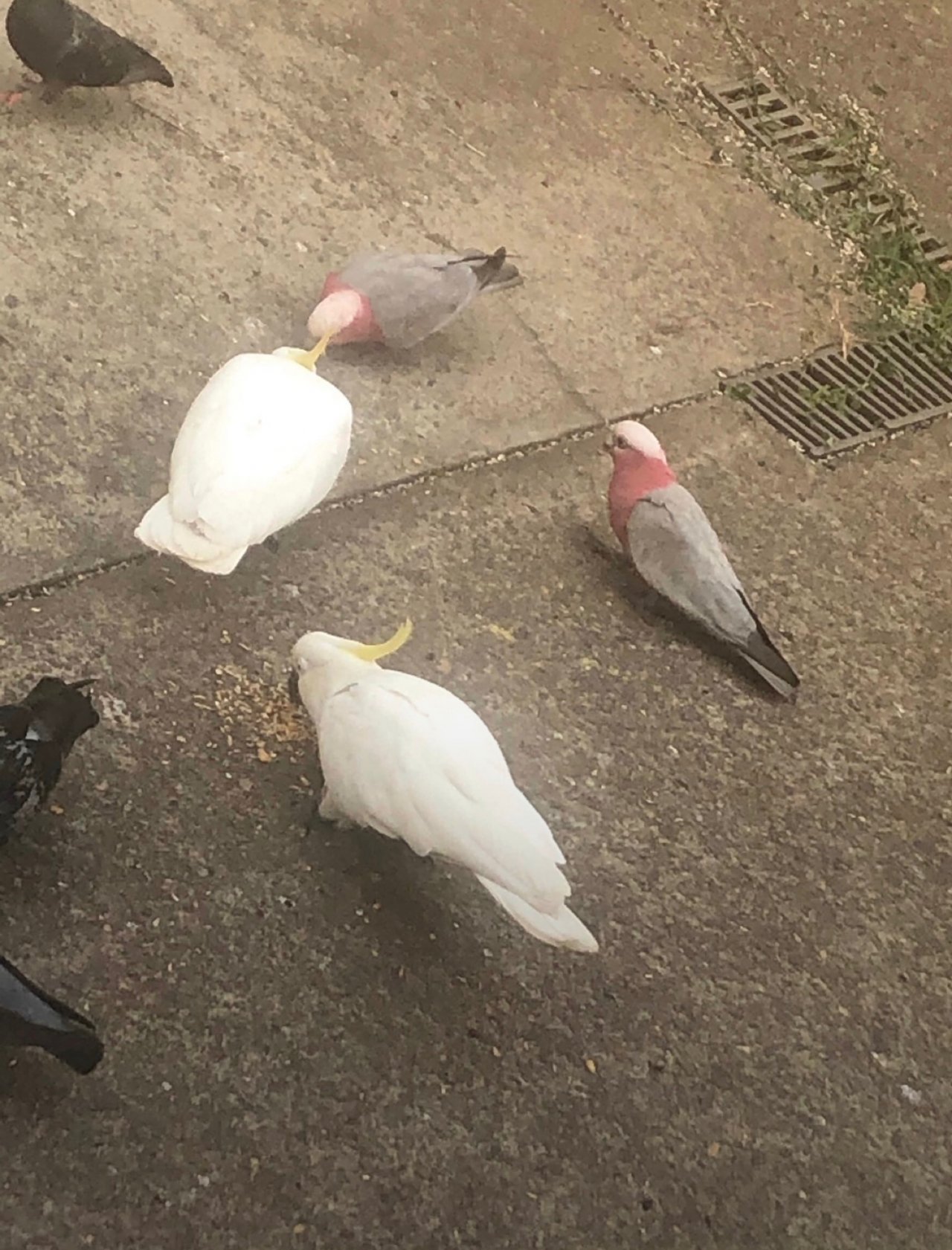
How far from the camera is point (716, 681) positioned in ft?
8.07

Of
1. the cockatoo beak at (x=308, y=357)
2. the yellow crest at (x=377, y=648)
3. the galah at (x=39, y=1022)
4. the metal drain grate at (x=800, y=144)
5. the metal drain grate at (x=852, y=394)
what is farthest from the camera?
the metal drain grate at (x=800, y=144)

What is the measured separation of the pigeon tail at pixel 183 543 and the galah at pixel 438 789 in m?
0.30

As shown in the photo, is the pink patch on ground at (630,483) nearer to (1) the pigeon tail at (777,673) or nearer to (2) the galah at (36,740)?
(1) the pigeon tail at (777,673)

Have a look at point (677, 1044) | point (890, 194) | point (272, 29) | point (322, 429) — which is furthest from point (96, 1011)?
point (890, 194)

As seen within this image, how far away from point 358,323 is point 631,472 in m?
0.66

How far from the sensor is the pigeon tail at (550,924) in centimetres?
181

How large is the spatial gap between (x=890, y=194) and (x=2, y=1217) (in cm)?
329

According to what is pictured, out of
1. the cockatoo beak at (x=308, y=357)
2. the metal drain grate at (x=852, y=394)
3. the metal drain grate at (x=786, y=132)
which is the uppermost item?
the metal drain grate at (x=786, y=132)

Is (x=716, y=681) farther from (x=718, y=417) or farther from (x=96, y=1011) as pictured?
(x=96, y=1011)

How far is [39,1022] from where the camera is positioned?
159cm

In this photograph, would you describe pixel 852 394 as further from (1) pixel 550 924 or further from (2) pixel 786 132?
(1) pixel 550 924

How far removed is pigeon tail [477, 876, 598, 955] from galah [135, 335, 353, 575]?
72 cm

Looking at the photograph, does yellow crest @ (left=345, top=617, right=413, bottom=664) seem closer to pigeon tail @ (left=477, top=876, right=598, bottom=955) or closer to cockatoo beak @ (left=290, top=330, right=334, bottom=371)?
pigeon tail @ (left=477, top=876, right=598, bottom=955)

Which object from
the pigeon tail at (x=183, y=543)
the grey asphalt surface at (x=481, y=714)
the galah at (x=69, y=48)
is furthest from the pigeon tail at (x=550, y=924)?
the galah at (x=69, y=48)
